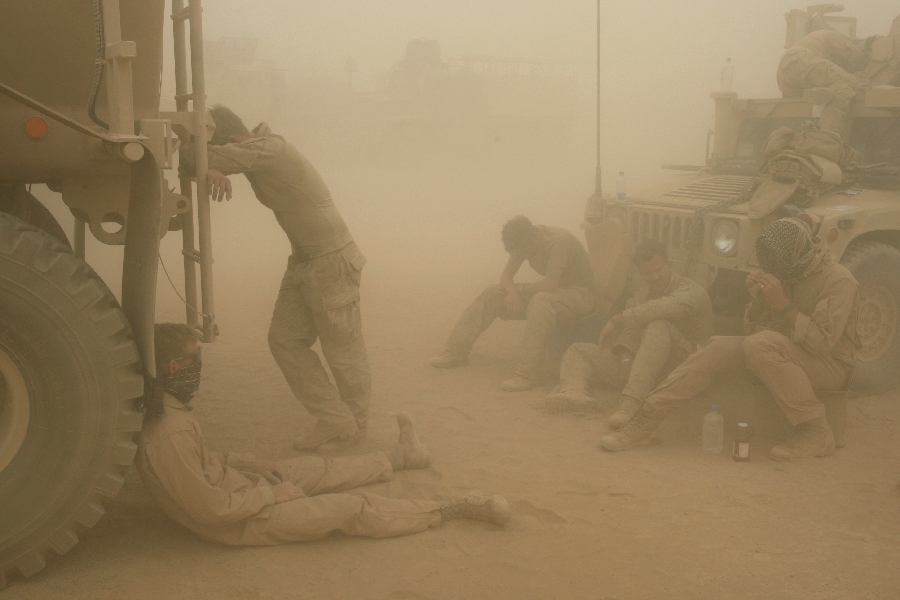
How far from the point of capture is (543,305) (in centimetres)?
667

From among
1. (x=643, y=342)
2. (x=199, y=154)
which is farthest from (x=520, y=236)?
(x=199, y=154)

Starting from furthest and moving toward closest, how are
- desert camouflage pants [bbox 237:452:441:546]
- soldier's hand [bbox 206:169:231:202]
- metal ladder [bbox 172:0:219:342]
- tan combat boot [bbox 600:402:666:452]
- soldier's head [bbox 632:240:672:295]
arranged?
soldier's head [bbox 632:240:672:295] < tan combat boot [bbox 600:402:666:452] < soldier's hand [bbox 206:169:231:202] < metal ladder [bbox 172:0:219:342] < desert camouflage pants [bbox 237:452:441:546]

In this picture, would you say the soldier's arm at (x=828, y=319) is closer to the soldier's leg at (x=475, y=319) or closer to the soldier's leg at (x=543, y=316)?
the soldier's leg at (x=543, y=316)

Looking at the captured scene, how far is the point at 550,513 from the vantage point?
427cm

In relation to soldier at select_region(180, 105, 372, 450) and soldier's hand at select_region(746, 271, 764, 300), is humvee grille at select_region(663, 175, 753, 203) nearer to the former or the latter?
soldier's hand at select_region(746, 271, 764, 300)

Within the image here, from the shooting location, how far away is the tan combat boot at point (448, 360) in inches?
278

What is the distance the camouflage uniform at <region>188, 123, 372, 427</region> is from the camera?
494 cm

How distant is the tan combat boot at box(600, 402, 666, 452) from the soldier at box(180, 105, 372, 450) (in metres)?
1.52

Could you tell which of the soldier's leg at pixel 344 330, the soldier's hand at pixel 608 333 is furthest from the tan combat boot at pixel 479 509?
the soldier's hand at pixel 608 333

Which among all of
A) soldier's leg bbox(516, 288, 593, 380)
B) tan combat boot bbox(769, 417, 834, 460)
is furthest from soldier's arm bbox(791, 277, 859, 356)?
soldier's leg bbox(516, 288, 593, 380)

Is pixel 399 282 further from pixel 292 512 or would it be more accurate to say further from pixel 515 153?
pixel 515 153

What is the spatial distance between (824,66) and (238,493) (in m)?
5.94

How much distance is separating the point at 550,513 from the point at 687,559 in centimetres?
72

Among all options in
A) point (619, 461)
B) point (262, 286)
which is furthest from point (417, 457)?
point (262, 286)
